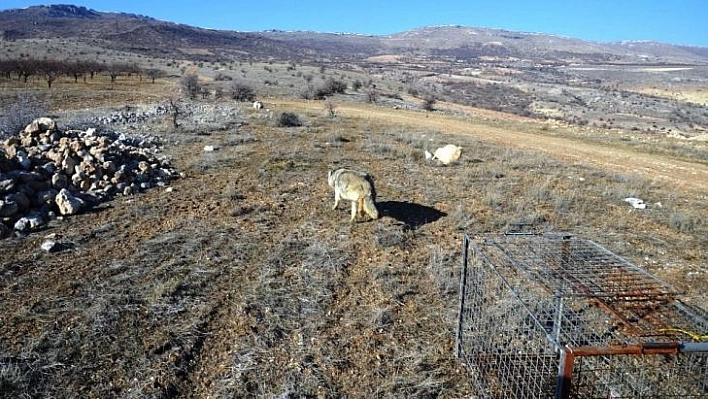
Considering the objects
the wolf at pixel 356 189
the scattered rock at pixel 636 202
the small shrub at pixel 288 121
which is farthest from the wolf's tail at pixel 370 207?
the small shrub at pixel 288 121

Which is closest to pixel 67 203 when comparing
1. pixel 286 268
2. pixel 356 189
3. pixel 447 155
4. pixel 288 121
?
pixel 286 268

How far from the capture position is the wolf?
27.1 feet

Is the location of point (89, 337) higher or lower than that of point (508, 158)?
lower

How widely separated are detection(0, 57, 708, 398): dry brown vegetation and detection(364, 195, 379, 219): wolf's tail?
25cm

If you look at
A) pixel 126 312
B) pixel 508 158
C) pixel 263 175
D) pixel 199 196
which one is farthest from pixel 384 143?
pixel 126 312

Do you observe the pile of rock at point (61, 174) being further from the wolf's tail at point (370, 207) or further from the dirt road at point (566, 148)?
the dirt road at point (566, 148)

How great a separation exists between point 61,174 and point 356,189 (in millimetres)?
5750

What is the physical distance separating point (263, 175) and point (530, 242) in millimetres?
6197

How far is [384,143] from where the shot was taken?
15.2 metres

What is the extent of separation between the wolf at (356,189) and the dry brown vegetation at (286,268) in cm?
31

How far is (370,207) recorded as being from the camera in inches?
332

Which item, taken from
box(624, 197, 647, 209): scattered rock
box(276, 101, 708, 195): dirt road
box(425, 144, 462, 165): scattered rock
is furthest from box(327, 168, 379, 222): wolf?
box(276, 101, 708, 195): dirt road

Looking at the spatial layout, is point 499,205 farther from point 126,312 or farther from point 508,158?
point 126,312

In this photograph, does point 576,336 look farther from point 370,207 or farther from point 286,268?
point 370,207
